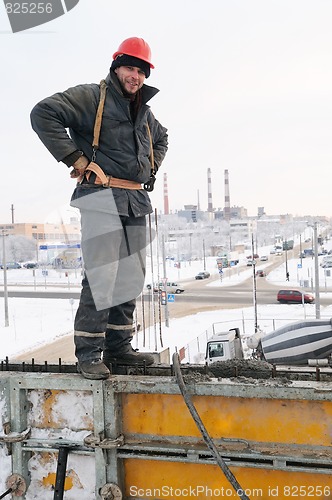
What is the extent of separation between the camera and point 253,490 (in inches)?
100

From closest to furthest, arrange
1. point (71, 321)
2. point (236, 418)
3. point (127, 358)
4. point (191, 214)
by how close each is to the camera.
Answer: point (236, 418) → point (127, 358) → point (71, 321) → point (191, 214)

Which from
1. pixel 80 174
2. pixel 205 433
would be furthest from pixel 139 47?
pixel 205 433

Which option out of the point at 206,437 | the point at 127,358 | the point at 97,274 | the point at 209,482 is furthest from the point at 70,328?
the point at 206,437

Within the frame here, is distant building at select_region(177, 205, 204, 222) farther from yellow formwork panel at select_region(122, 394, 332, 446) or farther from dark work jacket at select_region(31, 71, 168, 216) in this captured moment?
yellow formwork panel at select_region(122, 394, 332, 446)

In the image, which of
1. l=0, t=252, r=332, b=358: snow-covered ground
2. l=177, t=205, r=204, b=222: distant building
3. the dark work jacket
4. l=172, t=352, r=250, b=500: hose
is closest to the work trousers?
the dark work jacket

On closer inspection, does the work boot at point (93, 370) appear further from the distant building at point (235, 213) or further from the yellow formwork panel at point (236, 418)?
the distant building at point (235, 213)

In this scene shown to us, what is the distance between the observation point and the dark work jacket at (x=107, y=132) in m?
2.93

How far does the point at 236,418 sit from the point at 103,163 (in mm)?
1873

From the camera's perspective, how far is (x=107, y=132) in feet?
10.2

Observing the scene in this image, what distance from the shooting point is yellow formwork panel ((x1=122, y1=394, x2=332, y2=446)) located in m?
2.45

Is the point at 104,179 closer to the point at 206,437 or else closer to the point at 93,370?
the point at 93,370

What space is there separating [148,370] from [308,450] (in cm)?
113

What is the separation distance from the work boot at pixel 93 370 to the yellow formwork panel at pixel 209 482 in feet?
1.74

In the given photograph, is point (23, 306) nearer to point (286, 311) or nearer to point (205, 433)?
point (286, 311)
